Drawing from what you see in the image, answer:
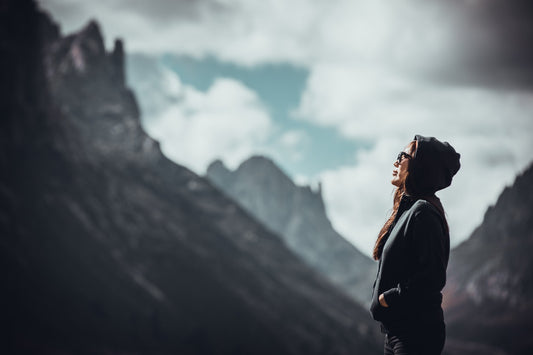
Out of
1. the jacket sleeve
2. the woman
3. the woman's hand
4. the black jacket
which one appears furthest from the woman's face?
the woman's hand

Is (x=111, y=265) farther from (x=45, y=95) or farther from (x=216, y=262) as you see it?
(x=45, y=95)

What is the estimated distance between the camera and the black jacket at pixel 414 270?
4441 millimetres

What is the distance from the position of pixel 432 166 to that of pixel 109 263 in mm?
116577

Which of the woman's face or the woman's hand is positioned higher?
the woman's face

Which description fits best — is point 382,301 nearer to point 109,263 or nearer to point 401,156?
point 401,156

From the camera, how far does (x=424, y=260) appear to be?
14.5ft

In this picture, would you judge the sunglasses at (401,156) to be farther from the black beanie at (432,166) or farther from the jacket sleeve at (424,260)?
the jacket sleeve at (424,260)

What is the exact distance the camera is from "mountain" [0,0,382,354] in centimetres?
9252

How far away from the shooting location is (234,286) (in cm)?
13550

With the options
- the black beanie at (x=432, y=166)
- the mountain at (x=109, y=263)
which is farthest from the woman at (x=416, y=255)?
the mountain at (x=109, y=263)

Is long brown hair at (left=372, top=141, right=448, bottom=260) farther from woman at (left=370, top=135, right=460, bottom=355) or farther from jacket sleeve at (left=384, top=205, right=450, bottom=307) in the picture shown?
jacket sleeve at (left=384, top=205, right=450, bottom=307)

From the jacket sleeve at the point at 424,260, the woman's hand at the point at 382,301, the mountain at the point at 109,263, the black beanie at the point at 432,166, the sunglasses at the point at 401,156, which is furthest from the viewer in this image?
the mountain at the point at 109,263

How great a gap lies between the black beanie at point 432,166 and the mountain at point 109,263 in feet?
269

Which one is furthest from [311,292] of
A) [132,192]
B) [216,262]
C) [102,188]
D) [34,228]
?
[34,228]
